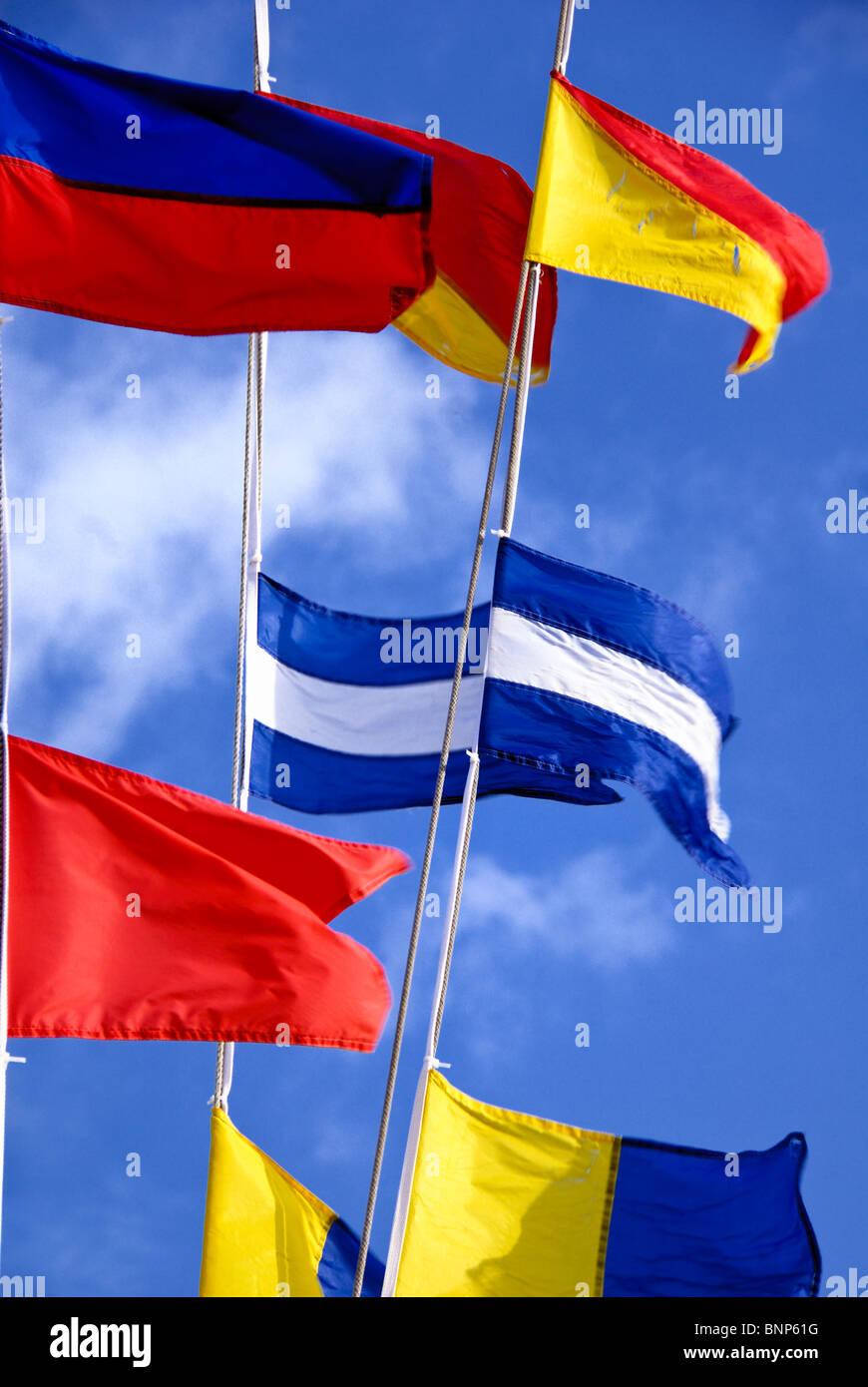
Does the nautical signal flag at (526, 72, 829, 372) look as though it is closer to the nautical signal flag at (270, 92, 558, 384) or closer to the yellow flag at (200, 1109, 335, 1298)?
the nautical signal flag at (270, 92, 558, 384)

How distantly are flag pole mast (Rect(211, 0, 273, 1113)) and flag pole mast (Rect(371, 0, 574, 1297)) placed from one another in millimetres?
2855

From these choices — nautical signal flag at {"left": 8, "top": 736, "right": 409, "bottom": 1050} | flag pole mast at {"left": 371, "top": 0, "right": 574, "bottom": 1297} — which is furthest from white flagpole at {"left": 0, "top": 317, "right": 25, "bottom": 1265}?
flag pole mast at {"left": 371, "top": 0, "right": 574, "bottom": 1297}

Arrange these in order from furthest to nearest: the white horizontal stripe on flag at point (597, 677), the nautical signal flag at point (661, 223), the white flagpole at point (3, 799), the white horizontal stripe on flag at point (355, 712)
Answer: the white horizontal stripe on flag at point (355, 712), the white horizontal stripe on flag at point (597, 677), the nautical signal flag at point (661, 223), the white flagpole at point (3, 799)

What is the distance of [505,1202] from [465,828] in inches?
150

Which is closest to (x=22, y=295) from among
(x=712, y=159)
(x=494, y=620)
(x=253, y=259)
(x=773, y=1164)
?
(x=253, y=259)

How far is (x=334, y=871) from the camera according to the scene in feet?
61.5

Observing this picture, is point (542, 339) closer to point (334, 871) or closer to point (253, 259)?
point (253, 259)

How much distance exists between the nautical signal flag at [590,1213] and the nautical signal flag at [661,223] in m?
8.08

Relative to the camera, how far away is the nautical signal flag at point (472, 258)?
69.7ft

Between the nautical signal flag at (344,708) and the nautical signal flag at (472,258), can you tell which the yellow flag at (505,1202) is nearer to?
the nautical signal flag at (344,708)

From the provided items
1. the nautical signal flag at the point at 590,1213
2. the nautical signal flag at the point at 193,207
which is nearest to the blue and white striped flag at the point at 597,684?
the nautical signal flag at the point at 590,1213

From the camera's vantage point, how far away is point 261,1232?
65.8 ft

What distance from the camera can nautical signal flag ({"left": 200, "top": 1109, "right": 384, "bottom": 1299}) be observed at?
65.2 feet

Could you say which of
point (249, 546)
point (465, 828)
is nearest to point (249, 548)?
point (249, 546)
